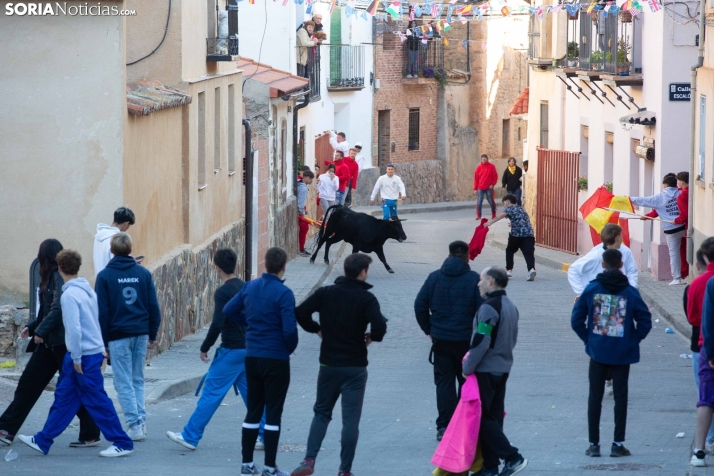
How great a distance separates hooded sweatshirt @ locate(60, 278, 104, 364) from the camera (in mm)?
8438

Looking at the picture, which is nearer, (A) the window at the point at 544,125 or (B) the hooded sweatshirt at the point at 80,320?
(B) the hooded sweatshirt at the point at 80,320

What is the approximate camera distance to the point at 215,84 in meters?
17.6

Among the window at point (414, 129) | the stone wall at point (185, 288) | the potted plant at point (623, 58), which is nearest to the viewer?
the stone wall at point (185, 288)

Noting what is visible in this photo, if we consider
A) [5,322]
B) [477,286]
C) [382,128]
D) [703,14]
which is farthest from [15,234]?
[382,128]

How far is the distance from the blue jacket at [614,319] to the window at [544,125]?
22.8m

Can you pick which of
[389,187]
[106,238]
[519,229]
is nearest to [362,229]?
[519,229]

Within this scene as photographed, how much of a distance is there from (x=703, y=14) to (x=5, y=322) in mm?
11811

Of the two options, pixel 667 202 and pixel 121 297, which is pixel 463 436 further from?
pixel 667 202

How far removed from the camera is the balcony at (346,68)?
40.5m

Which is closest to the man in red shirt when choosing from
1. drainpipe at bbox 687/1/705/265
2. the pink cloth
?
drainpipe at bbox 687/1/705/265

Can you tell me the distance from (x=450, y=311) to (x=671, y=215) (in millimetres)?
Result: 11678

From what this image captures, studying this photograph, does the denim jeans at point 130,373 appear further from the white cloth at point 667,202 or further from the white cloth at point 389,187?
the white cloth at point 389,187

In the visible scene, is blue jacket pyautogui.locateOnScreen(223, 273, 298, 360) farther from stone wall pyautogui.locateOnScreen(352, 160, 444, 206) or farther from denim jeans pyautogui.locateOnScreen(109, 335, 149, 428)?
stone wall pyautogui.locateOnScreen(352, 160, 444, 206)
